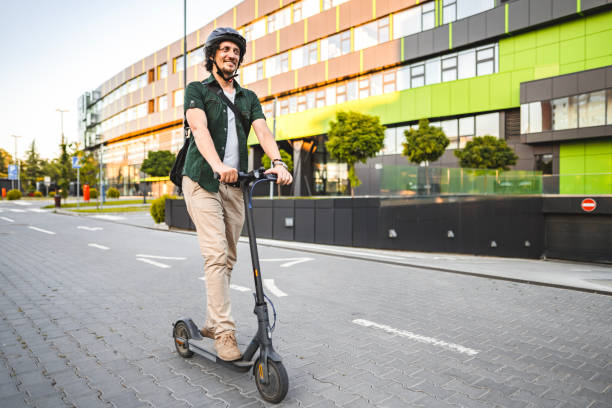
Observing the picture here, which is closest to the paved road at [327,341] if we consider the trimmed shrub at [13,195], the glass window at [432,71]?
the glass window at [432,71]

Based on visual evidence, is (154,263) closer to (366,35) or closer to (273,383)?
(273,383)

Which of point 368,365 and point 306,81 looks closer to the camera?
point 368,365

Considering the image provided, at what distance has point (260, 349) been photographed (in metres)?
2.64

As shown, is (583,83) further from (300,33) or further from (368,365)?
(368,365)

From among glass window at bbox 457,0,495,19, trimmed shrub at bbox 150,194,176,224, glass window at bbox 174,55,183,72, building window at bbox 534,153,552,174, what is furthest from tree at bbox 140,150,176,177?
building window at bbox 534,153,552,174

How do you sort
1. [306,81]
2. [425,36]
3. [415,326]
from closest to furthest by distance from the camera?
[415,326] → [425,36] → [306,81]

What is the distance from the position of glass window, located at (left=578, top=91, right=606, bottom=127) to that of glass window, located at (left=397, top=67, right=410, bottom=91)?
9907 mm

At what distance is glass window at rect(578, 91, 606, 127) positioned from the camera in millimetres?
21750

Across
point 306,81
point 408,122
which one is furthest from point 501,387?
point 306,81

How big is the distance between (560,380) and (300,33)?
1339 inches

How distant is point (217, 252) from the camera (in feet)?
9.38

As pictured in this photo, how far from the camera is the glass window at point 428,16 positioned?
27047mm

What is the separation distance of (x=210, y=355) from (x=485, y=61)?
1057 inches

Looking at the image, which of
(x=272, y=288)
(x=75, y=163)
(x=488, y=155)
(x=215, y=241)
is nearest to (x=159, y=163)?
(x=75, y=163)
